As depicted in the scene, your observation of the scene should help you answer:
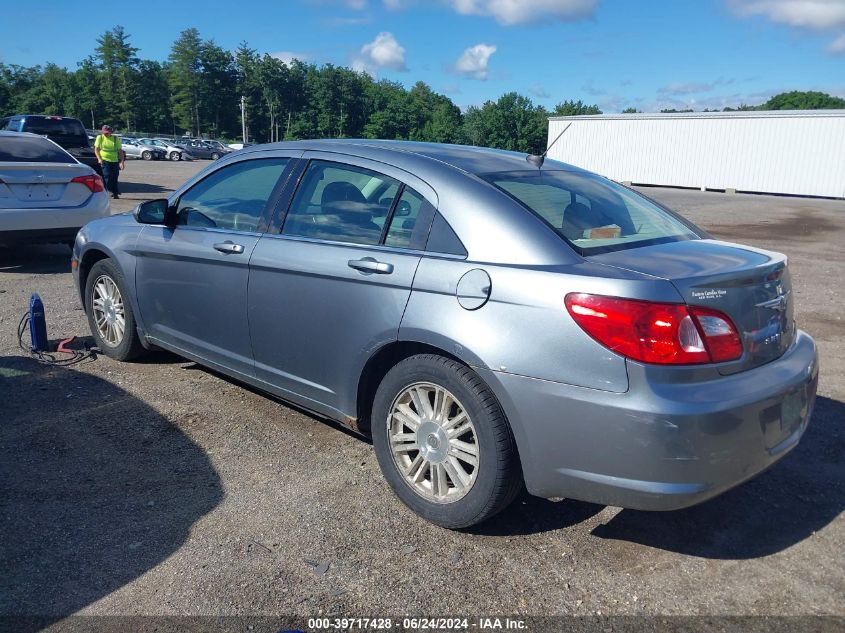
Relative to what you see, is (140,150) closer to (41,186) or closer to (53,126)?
(53,126)

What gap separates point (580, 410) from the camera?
2.73 m

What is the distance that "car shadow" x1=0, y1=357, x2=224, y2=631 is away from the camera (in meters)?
2.81

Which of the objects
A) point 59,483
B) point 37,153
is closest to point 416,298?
point 59,483

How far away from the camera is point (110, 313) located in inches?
209

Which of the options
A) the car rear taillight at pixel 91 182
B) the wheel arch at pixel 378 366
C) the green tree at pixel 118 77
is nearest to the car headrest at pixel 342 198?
the wheel arch at pixel 378 366

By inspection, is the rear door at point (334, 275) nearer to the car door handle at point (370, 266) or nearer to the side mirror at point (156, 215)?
the car door handle at point (370, 266)

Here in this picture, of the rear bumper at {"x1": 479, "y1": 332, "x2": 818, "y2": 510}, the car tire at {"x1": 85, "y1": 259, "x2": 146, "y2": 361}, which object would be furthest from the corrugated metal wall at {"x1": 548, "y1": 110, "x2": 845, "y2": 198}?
the rear bumper at {"x1": 479, "y1": 332, "x2": 818, "y2": 510}

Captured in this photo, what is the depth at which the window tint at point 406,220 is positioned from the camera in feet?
11.0

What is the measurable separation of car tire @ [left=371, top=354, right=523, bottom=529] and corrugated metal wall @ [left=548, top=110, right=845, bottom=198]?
3604 centimetres

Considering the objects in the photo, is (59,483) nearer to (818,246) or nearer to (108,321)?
(108,321)

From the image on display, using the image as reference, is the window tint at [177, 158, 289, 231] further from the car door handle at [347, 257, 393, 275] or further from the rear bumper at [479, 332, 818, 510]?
the rear bumper at [479, 332, 818, 510]

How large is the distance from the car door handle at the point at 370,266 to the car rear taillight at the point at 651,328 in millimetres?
957

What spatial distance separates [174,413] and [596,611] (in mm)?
2873

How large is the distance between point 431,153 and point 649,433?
6.08 ft
